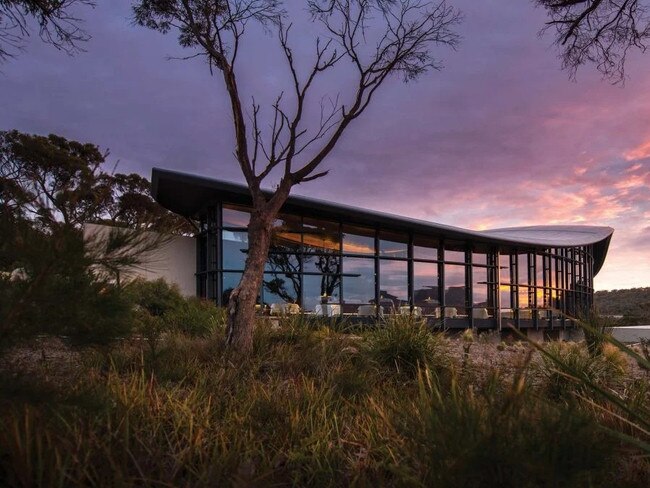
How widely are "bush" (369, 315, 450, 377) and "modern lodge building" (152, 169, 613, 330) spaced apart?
7676mm

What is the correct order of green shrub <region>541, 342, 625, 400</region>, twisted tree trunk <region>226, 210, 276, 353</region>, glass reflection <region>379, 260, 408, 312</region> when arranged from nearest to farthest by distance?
green shrub <region>541, 342, 625, 400</region>
twisted tree trunk <region>226, 210, 276, 353</region>
glass reflection <region>379, 260, 408, 312</region>

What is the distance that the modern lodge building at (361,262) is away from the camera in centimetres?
1789

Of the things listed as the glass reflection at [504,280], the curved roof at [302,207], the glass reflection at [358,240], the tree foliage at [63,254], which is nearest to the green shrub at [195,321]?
the tree foliage at [63,254]

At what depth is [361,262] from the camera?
2023cm

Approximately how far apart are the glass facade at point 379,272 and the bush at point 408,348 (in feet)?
24.7

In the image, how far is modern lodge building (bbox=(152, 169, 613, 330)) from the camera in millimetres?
17891

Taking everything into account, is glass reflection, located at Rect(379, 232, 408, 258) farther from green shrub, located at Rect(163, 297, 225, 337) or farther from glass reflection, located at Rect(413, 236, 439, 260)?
green shrub, located at Rect(163, 297, 225, 337)

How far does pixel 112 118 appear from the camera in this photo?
14.2 meters

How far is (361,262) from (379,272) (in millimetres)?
867

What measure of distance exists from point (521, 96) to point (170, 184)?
10.8 m

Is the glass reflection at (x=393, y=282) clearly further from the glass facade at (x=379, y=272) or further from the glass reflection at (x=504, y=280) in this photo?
the glass reflection at (x=504, y=280)

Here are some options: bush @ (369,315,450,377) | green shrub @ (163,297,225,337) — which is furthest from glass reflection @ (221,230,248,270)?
bush @ (369,315,450,377)

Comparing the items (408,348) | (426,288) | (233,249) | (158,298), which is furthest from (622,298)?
(408,348)

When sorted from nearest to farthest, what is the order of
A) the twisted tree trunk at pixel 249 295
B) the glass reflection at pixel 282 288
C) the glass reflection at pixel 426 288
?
the twisted tree trunk at pixel 249 295 < the glass reflection at pixel 282 288 < the glass reflection at pixel 426 288
